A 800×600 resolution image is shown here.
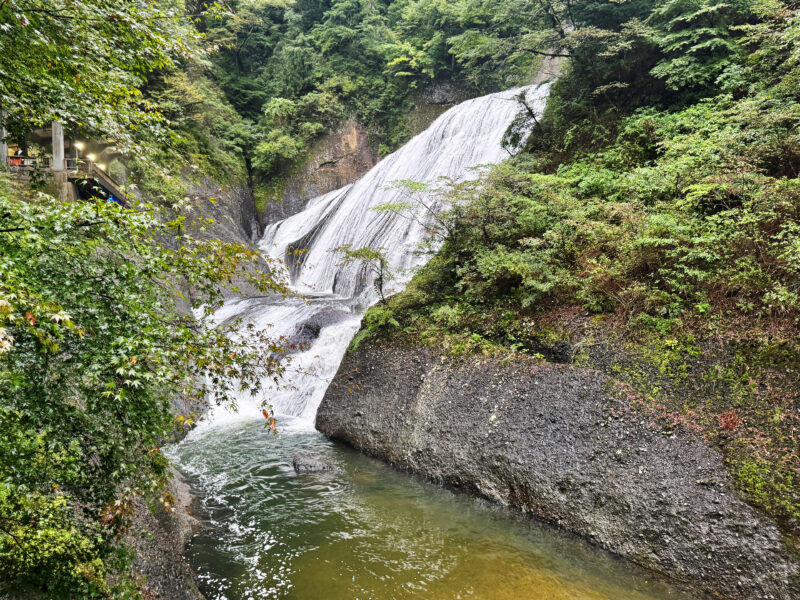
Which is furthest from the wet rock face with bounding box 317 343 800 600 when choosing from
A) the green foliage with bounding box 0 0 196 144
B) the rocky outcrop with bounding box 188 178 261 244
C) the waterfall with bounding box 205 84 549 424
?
the rocky outcrop with bounding box 188 178 261 244

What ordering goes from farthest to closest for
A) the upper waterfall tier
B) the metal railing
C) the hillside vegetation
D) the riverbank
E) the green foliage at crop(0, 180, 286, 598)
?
the upper waterfall tier < the metal railing < the hillside vegetation < the riverbank < the green foliage at crop(0, 180, 286, 598)

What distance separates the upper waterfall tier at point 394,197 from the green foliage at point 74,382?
9140 mm

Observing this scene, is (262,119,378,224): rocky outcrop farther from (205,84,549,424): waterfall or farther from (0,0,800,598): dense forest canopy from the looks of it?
(0,0,800,598): dense forest canopy

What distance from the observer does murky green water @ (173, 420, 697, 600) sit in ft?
13.5

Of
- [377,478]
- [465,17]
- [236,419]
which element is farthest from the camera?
[465,17]

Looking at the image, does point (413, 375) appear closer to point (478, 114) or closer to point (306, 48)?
point (478, 114)

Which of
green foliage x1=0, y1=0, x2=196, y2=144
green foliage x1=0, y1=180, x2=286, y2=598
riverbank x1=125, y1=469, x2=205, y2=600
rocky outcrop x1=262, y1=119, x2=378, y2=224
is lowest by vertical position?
riverbank x1=125, y1=469, x2=205, y2=600

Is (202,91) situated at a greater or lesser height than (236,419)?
greater

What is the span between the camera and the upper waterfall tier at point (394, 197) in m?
12.9

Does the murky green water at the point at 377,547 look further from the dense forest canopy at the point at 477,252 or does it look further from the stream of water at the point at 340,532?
the dense forest canopy at the point at 477,252

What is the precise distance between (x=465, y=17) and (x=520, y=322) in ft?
48.6

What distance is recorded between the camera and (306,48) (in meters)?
23.8

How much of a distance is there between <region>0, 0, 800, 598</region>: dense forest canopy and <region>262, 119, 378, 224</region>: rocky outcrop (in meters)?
12.0

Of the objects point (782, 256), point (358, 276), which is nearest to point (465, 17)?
point (358, 276)
